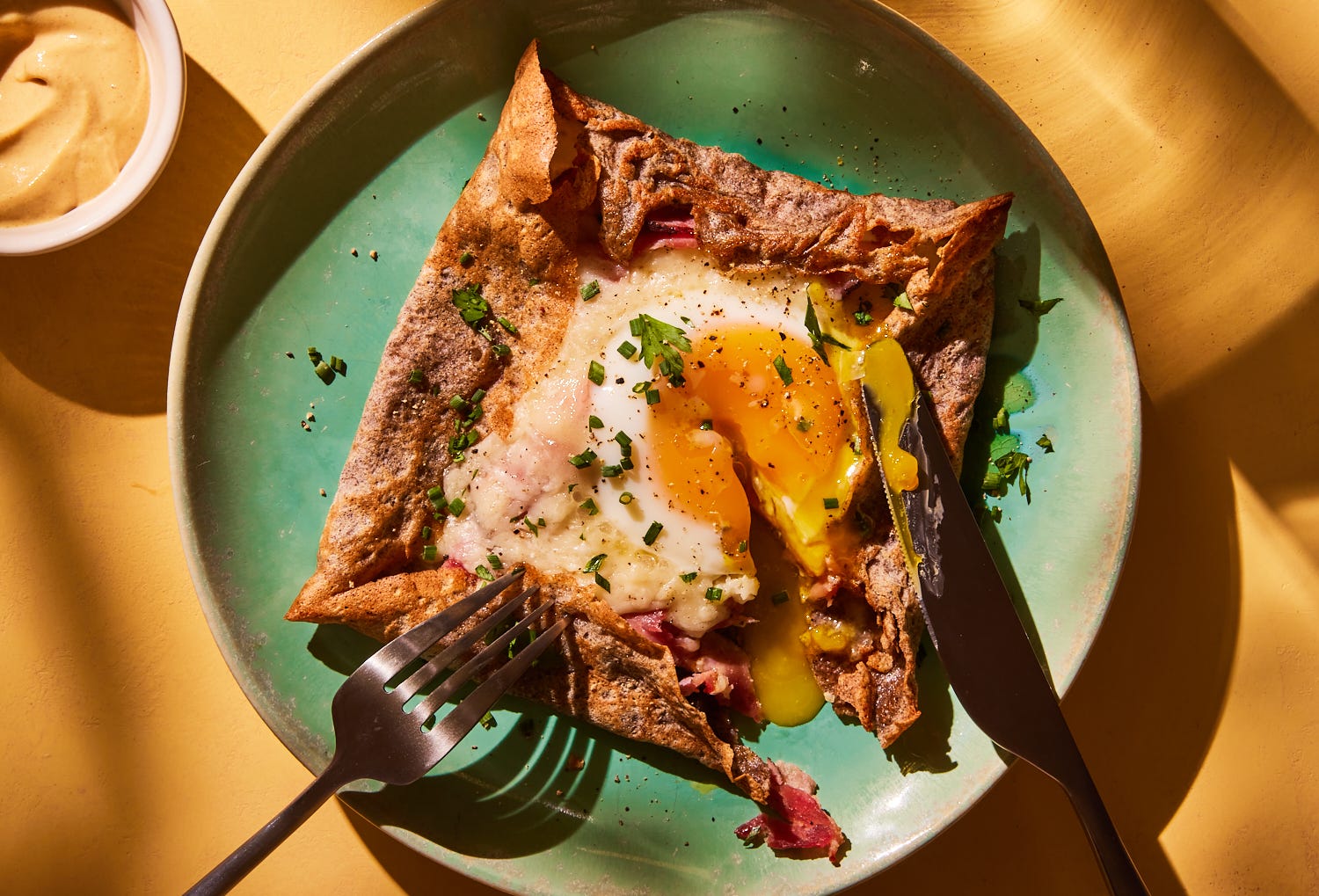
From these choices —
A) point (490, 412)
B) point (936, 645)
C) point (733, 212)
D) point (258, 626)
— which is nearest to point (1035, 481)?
point (936, 645)

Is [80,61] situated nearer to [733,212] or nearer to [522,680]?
[733,212]

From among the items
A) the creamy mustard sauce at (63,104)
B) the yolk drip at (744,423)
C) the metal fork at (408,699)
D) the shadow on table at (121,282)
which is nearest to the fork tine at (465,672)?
the metal fork at (408,699)

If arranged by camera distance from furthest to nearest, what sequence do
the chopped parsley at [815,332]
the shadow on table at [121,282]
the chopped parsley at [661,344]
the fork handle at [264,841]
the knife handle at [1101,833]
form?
1. the shadow on table at [121,282]
2. the chopped parsley at [815,332]
3. the chopped parsley at [661,344]
4. the knife handle at [1101,833]
5. the fork handle at [264,841]

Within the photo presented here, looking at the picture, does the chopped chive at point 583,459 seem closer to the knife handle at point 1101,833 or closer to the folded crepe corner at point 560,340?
the folded crepe corner at point 560,340

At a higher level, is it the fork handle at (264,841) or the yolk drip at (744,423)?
the yolk drip at (744,423)

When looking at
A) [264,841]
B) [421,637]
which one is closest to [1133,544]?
[421,637]

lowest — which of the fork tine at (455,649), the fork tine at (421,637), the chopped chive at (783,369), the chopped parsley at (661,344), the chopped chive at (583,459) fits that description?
the fork tine at (455,649)

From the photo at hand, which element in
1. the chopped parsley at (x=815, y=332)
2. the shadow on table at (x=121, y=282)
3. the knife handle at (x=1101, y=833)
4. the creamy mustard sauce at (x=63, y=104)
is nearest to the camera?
the knife handle at (x=1101, y=833)
